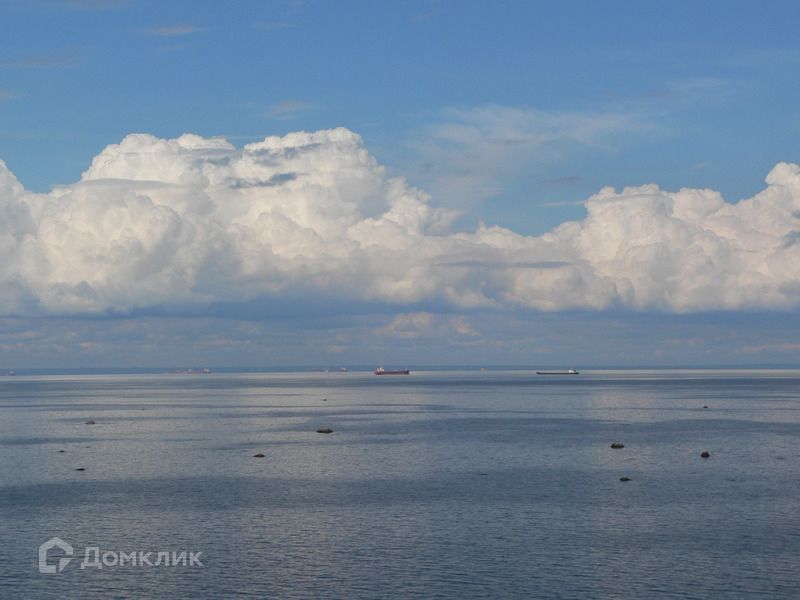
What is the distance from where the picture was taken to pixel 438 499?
97.8 meters

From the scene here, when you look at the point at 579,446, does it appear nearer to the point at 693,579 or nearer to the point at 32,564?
the point at 693,579

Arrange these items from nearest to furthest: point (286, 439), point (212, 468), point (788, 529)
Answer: point (788, 529), point (212, 468), point (286, 439)

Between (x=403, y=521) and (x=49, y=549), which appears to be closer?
(x=49, y=549)

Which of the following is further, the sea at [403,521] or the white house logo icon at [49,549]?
the white house logo icon at [49,549]

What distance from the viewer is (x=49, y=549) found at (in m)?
75.1

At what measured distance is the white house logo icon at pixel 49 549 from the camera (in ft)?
228

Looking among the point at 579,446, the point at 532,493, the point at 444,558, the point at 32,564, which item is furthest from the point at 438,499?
the point at 579,446

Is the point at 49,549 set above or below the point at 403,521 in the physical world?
above

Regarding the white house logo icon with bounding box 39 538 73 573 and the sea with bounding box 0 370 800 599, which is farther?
the white house logo icon with bounding box 39 538 73 573

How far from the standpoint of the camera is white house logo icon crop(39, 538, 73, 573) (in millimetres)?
69438

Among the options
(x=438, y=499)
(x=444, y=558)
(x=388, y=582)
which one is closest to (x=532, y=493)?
(x=438, y=499)

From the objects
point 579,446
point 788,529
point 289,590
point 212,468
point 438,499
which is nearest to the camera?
point 289,590

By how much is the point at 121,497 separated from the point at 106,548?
25.2 m

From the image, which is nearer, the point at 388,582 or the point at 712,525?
the point at 388,582
